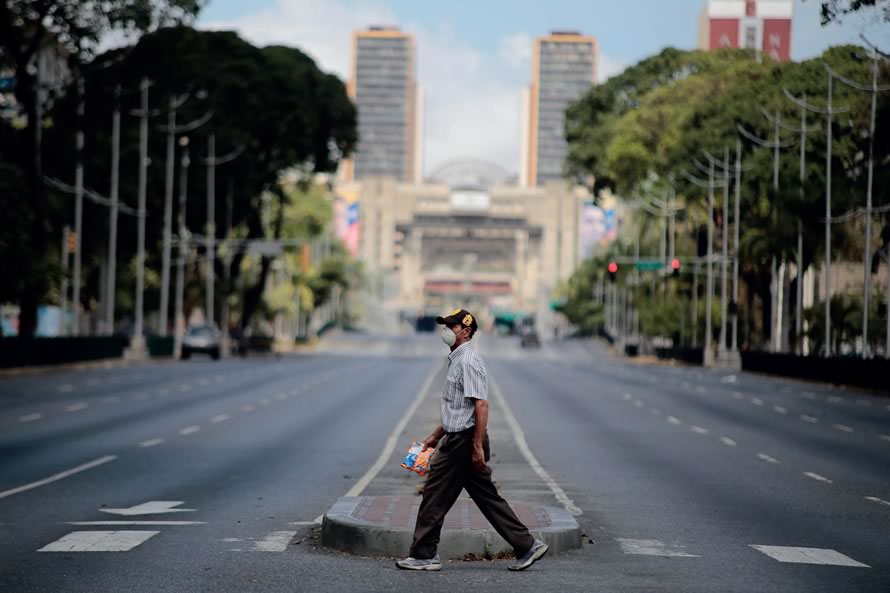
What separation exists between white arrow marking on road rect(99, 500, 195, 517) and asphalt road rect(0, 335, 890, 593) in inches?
1.5

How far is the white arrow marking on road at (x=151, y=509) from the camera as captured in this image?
51.2 feet

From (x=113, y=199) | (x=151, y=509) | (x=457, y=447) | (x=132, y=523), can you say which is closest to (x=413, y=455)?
(x=457, y=447)

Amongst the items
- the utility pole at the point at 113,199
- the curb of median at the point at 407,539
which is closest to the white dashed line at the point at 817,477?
the curb of median at the point at 407,539

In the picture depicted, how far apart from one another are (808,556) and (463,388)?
337 cm

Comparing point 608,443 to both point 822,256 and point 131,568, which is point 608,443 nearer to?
point 131,568

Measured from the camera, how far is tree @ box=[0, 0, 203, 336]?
181ft

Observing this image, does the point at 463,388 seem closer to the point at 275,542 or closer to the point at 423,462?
the point at 423,462

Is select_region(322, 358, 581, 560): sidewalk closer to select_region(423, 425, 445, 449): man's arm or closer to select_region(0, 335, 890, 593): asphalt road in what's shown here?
select_region(0, 335, 890, 593): asphalt road

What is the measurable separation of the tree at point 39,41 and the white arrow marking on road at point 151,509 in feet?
129

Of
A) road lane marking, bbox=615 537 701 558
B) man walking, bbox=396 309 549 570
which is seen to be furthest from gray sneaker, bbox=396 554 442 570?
road lane marking, bbox=615 537 701 558

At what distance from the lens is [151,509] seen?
16.0 m

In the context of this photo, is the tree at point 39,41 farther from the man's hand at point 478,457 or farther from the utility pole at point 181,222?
the man's hand at point 478,457

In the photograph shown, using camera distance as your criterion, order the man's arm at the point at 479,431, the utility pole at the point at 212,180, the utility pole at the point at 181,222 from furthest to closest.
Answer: the utility pole at the point at 212,180 → the utility pole at the point at 181,222 → the man's arm at the point at 479,431

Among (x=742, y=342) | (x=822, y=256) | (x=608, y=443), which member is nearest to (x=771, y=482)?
(x=608, y=443)
